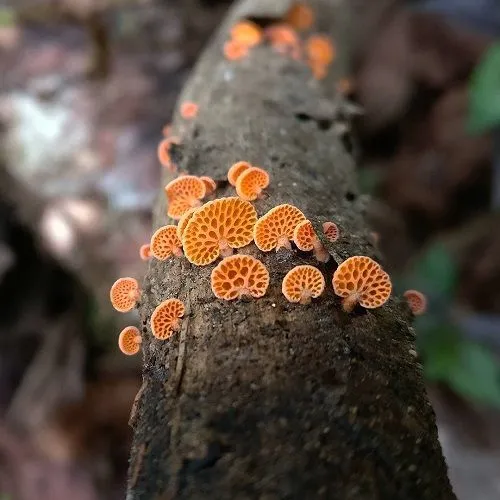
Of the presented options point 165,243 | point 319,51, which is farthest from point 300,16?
point 165,243

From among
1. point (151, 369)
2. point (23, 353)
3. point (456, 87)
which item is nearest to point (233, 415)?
point (151, 369)

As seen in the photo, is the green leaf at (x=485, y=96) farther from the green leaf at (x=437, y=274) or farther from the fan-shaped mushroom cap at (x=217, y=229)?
the fan-shaped mushroom cap at (x=217, y=229)

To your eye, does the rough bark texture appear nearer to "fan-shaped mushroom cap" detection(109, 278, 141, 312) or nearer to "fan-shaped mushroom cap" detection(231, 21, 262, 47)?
"fan-shaped mushroom cap" detection(109, 278, 141, 312)

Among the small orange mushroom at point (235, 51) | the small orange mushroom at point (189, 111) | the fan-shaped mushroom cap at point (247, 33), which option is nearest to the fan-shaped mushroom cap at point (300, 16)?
the fan-shaped mushroom cap at point (247, 33)

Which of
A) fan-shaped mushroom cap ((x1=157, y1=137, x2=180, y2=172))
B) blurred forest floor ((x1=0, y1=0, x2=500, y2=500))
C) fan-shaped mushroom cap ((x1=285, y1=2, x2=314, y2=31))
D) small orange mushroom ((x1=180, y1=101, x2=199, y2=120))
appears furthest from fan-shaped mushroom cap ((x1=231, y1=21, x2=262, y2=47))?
blurred forest floor ((x1=0, y1=0, x2=500, y2=500))

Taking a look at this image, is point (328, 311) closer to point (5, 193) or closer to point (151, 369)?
point (151, 369)

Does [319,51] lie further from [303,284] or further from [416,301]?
[303,284]
